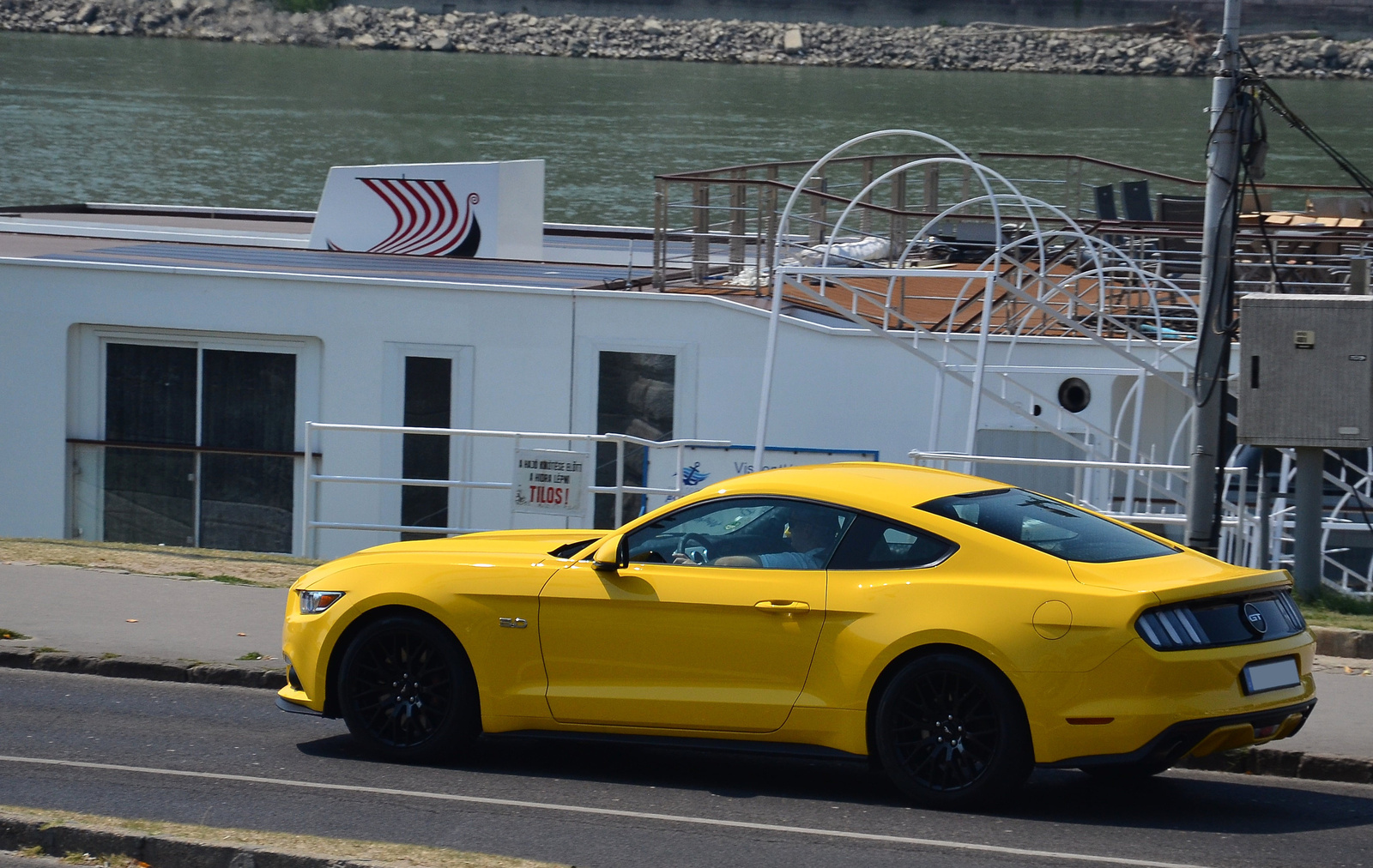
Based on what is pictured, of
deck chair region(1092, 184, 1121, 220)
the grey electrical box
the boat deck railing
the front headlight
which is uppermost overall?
deck chair region(1092, 184, 1121, 220)

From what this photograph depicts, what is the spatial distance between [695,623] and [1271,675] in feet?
7.43

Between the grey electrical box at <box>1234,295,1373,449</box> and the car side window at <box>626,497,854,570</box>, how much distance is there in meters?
4.03

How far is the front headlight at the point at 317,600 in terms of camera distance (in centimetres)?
743

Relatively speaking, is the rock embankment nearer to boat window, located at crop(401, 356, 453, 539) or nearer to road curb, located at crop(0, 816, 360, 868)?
boat window, located at crop(401, 356, 453, 539)

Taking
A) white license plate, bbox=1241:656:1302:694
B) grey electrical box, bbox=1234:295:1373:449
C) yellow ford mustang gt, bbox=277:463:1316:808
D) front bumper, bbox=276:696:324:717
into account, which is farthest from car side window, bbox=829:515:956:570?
grey electrical box, bbox=1234:295:1373:449

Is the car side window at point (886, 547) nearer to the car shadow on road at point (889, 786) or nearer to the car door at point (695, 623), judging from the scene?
the car door at point (695, 623)

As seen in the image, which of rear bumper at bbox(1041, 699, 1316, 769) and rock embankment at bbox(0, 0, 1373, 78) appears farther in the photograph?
rock embankment at bbox(0, 0, 1373, 78)

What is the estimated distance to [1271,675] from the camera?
6.34 meters

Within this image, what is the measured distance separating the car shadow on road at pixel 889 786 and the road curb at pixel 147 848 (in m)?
1.28

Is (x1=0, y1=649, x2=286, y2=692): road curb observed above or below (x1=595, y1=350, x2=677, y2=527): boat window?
below

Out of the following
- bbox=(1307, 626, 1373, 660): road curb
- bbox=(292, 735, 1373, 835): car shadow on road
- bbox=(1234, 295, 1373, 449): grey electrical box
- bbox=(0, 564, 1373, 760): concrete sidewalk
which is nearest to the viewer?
bbox=(292, 735, 1373, 835): car shadow on road

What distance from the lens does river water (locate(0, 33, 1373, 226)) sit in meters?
52.8

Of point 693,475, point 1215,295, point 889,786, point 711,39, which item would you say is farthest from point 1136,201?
point 711,39

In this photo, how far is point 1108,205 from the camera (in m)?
19.7
